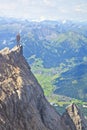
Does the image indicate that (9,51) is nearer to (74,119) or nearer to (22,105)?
(22,105)

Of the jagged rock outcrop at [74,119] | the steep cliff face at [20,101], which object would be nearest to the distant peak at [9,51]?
the steep cliff face at [20,101]

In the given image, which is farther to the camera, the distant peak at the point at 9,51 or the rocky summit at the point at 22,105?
the distant peak at the point at 9,51

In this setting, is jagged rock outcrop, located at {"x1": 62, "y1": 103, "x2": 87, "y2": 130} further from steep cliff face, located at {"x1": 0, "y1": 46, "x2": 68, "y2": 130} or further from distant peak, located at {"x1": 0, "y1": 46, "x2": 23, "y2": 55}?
distant peak, located at {"x1": 0, "y1": 46, "x2": 23, "y2": 55}

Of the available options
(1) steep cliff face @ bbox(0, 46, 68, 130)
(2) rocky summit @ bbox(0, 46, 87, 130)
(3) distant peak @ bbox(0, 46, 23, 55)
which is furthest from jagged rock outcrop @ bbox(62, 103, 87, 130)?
(3) distant peak @ bbox(0, 46, 23, 55)

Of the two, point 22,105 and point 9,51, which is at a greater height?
point 9,51

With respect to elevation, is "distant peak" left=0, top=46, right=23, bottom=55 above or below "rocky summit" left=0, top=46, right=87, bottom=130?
above

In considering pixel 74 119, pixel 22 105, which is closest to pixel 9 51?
pixel 22 105

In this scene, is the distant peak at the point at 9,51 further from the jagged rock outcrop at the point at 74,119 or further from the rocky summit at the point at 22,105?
the jagged rock outcrop at the point at 74,119

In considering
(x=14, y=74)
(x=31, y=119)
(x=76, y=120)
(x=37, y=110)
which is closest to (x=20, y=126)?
(x=31, y=119)
